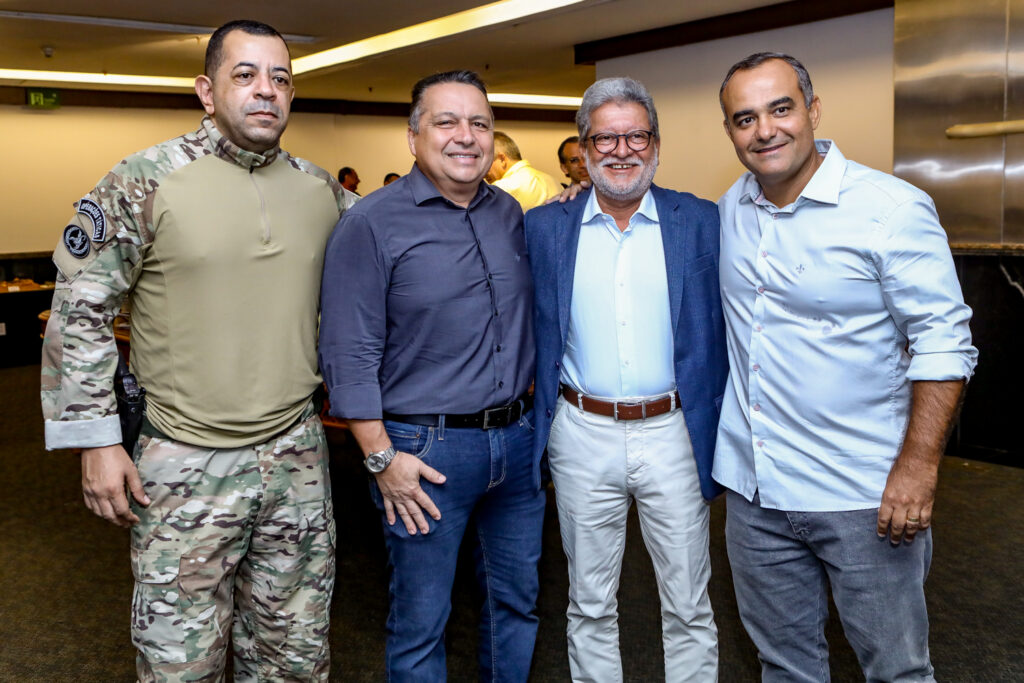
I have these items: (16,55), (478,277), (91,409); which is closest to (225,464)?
(91,409)

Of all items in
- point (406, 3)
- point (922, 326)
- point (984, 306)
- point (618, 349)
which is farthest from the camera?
point (406, 3)

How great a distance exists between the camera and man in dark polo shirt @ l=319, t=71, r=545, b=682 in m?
2.06

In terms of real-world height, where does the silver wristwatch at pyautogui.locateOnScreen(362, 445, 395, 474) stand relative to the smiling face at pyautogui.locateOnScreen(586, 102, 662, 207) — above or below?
below

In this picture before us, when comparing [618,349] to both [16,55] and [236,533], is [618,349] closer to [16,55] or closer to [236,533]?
[236,533]

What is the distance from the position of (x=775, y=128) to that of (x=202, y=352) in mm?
1402

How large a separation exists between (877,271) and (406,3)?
5.46 m

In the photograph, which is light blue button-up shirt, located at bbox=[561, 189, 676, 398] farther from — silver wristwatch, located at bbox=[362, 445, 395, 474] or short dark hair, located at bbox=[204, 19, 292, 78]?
short dark hair, located at bbox=[204, 19, 292, 78]

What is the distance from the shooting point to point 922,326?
1.80m

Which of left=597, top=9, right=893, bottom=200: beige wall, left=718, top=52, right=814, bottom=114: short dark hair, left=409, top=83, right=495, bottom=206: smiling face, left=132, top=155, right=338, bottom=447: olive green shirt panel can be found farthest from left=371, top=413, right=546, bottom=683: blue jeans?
left=597, top=9, right=893, bottom=200: beige wall

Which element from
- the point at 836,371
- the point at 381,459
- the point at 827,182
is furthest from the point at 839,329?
the point at 381,459

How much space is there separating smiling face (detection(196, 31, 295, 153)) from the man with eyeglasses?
723mm

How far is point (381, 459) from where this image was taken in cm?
208

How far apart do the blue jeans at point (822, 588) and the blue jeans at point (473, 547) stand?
0.55 meters

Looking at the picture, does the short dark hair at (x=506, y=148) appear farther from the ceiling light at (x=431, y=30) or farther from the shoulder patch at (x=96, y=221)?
the shoulder patch at (x=96, y=221)
